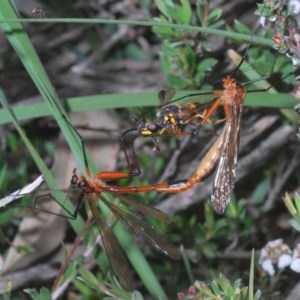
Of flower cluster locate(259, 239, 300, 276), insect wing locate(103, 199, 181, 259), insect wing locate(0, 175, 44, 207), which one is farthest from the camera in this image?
flower cluster locate(259, 239, 300, 276)

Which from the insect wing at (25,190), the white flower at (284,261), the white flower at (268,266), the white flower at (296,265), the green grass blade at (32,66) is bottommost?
the white flower at (296,265)

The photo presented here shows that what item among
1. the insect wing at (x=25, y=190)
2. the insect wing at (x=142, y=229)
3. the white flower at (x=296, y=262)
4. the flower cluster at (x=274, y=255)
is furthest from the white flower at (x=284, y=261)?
the insect wing at (x=25, y=190)

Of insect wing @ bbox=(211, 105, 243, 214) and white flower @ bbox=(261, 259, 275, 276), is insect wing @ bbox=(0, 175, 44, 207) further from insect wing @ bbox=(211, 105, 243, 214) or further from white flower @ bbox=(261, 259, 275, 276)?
white flower @ bbox=(261, 259, 275, 276)

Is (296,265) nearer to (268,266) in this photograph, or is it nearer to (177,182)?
(268,266)

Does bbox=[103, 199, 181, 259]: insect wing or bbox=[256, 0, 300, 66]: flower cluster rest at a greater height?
bbox=[256, 0, 300, 66]: flower cluster

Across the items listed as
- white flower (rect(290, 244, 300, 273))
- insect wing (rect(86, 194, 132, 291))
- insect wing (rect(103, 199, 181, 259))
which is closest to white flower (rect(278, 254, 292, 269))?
white flower (rect(290, 244, 300, 273))

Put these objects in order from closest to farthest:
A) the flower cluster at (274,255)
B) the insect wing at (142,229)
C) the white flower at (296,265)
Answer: the white flower at (296,265) < the insect wing at (142,229) < the flower cluster at (274,255)

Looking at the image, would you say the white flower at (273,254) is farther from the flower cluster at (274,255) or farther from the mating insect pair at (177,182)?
the mating insect pair at (177,182)

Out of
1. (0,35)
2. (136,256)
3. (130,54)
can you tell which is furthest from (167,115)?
(130,54)
